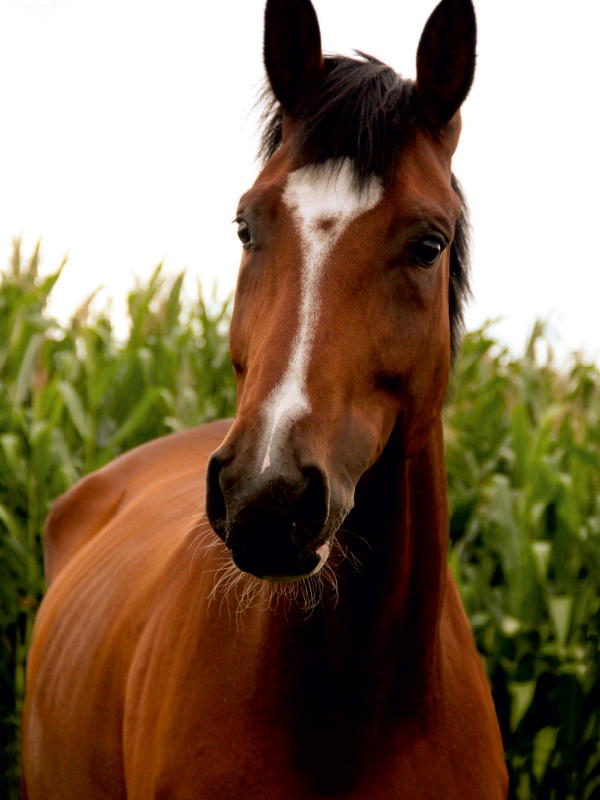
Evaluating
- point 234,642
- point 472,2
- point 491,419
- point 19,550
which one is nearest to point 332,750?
point 234,642

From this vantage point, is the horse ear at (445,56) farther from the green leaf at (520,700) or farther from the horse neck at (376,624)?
the green leaf at (520,700)

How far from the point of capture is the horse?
1560 millimetres

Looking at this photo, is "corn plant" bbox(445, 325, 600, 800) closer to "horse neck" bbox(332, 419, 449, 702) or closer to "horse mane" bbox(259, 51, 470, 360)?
"horse neck" bbox(332, 419, 449, 702)

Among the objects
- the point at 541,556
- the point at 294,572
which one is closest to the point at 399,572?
the point at 294,572

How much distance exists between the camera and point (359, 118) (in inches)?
71.1

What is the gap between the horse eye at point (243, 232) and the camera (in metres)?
1.92

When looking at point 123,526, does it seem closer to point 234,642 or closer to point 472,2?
point 234,642

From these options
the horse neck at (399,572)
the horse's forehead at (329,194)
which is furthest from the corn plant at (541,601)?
the horse's forehead at (329,194)

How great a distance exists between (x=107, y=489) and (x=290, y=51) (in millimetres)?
2426

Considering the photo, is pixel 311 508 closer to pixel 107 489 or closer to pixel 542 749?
pixel 107 489

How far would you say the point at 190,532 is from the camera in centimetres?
234

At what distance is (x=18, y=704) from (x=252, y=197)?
341 centimetres

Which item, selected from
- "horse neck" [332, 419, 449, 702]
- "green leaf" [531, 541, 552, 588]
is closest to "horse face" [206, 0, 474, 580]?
"horse neck" [332, 419, 449, 702]

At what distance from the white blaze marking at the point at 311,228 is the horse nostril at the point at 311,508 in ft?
0.35
